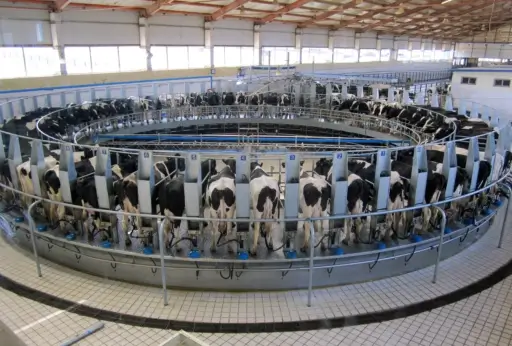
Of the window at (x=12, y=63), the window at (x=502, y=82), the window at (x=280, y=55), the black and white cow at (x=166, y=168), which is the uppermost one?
the window at (x=280, y=55)

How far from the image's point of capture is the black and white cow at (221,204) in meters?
4.99

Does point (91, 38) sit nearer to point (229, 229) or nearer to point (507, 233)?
point (229, 229)

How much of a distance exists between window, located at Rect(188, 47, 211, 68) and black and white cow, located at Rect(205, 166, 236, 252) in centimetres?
1575

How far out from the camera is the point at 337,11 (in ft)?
73.5

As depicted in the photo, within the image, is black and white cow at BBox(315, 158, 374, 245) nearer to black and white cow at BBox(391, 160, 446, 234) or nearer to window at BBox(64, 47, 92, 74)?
black and white cow at BBox(391, 160, 446, 234)

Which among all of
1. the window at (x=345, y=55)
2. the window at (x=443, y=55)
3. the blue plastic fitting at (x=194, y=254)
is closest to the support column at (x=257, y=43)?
the window at (x=345, y=55)

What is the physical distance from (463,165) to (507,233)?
132 centimetres

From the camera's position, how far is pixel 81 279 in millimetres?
5336

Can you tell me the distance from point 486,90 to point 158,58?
1354 centimetres

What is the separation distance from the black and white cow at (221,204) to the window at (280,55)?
19.0 m

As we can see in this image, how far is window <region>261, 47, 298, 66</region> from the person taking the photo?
23219 millimetres

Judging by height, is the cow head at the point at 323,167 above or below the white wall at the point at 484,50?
below

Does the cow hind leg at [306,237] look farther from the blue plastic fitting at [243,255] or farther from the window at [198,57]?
the window at [198,57]

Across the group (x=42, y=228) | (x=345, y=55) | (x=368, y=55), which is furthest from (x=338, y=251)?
(x=368, y=55)
